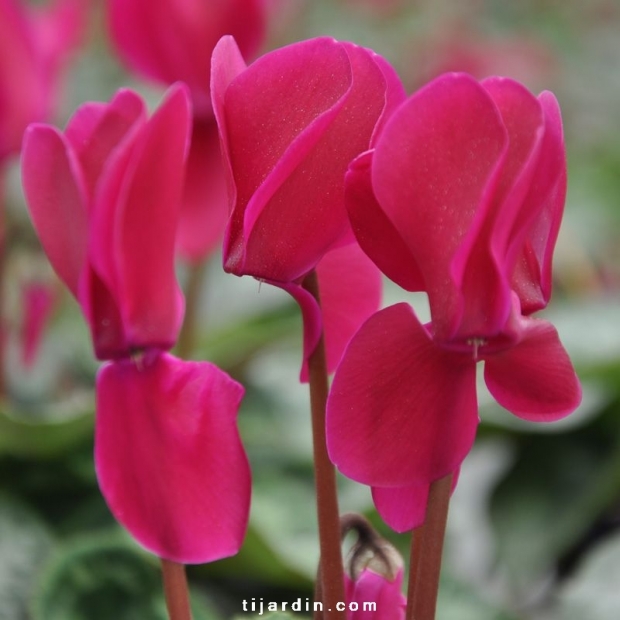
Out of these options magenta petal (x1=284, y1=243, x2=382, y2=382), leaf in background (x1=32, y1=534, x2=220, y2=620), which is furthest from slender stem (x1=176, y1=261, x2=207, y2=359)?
magenta petal (x1=284, y1=243, x2=382, y2=382)

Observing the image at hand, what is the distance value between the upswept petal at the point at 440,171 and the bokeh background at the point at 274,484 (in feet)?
0.93

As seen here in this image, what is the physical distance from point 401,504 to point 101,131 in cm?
15

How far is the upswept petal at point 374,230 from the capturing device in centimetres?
30

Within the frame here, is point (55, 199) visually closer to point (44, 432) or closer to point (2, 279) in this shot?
point (44, 432)

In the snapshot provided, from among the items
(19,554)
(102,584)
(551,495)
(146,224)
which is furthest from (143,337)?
(551,495)

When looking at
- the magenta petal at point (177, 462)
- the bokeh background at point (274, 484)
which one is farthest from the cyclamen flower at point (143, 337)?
the bokeh background at point (274, 484)

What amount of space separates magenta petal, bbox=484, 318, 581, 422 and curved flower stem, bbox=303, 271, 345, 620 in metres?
0.05

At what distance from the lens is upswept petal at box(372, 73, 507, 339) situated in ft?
0.93

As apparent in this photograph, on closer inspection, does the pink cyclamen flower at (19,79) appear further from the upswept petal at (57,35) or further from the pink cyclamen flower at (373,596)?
the pink cyclamen flower at (373,596)

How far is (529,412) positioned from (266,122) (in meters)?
0.12

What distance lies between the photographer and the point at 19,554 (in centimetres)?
67

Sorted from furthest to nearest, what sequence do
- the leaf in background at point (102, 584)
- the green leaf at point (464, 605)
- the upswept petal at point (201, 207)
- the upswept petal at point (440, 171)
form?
the upswept petal at point (201, 207), the green leaf at point (464, 605), the leaf in background at point (102, 584), the upswept petal at point (440, 171)

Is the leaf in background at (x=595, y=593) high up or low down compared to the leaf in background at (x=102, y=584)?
down

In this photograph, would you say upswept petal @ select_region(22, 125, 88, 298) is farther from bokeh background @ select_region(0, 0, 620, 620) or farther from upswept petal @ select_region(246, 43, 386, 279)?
bokeh background @ select_region(0, 0, 620, 620)
